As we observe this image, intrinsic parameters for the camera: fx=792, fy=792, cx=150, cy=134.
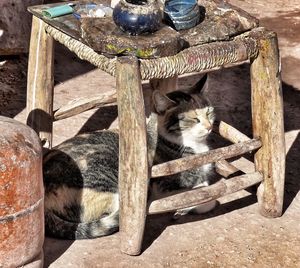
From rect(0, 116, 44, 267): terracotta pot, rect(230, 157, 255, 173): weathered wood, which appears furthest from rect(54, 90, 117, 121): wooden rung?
rect(0, 116, 44, 267): terracotta pot

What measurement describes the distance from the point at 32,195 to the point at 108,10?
114cm

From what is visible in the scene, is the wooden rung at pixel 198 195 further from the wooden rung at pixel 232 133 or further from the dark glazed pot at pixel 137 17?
the dark glazed pot at pixel 137 17

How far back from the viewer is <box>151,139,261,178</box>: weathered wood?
12.6 ft

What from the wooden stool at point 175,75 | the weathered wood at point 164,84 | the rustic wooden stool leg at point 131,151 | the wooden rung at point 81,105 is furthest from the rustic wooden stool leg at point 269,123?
the wooden rung at point 81,105

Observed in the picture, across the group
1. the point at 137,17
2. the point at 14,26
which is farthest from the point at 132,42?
the point at 14,26

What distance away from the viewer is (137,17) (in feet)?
11.9

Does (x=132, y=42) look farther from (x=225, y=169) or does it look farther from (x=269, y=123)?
(x=225, y=169)

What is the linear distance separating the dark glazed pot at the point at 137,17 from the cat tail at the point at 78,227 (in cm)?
95

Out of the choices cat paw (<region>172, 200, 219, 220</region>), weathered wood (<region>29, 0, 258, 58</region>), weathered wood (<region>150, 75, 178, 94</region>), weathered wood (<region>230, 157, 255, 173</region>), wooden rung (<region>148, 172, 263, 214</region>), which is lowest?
weathered wood (<region>230, 157, 255, 173</region>)

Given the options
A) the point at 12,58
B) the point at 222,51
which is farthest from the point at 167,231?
the point at 12,58

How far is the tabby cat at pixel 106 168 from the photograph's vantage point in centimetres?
391

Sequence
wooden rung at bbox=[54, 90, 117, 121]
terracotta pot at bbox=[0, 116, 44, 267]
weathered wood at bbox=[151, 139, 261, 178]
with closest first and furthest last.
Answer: terracotta pot at bbox=[0, 116, 44, 267]
weathered wood at bbox=[151, 139, 261, 178]
wooden rung at bbox=[54, 90, 117, 121]

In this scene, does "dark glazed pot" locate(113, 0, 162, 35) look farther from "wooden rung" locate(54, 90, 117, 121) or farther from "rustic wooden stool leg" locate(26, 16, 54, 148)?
"wooden rung" locate(54, 90, 117, 121)

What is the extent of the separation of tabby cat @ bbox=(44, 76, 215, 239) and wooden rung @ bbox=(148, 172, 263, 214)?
0.24m
